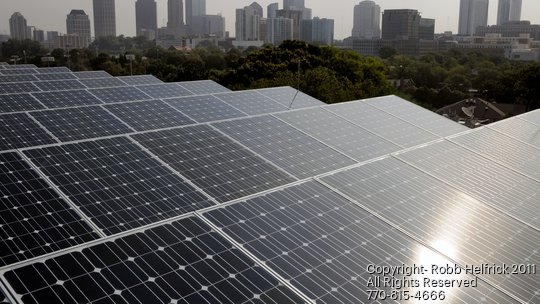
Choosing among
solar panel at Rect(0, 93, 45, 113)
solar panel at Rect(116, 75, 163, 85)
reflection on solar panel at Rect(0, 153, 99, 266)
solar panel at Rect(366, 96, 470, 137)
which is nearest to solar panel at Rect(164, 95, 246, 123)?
solar panel at Rect(0, 93, 45, 113)

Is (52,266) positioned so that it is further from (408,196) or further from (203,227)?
(408,196)

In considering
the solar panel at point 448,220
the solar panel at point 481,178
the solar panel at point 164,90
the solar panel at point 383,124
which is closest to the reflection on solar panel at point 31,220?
the solar panel at point 448,220

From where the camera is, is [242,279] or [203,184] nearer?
[242,279]

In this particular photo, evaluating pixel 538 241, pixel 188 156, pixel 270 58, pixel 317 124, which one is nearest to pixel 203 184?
pixel 188 156

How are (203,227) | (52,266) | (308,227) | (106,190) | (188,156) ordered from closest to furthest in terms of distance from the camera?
(52,266) < (203,227) < (308,227) < (106,190) < (188,156)

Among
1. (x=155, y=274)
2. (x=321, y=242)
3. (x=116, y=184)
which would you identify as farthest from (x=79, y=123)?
(x=321, y=242)

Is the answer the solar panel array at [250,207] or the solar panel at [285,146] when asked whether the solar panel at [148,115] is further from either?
the solar panel at [285,146]

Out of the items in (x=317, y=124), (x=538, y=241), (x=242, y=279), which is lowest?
(x=538, y=241)
